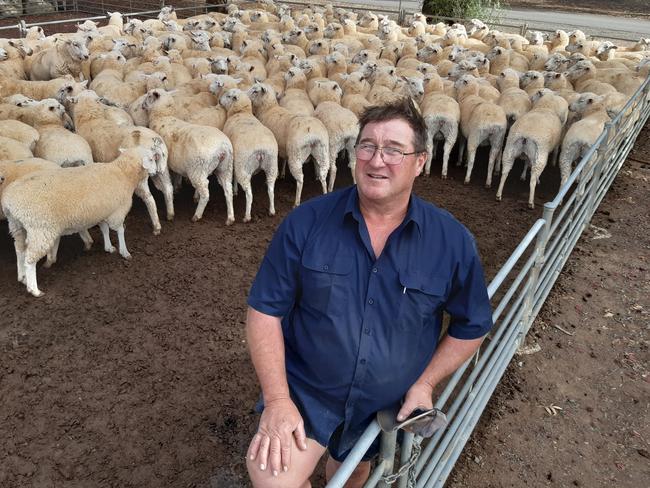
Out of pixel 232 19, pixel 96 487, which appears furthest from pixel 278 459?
pixel 232 19

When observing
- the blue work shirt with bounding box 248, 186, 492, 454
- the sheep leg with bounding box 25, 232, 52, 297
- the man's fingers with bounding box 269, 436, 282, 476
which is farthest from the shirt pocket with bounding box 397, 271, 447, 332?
the sheep leg with bounding box 25, 232, 52, 297

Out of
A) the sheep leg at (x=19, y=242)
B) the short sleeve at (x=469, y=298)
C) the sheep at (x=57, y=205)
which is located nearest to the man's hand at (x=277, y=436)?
the short sleeve at (x=469, y=298)

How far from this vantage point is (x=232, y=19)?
45.6 feet

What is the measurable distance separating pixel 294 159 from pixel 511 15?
80.1 feet

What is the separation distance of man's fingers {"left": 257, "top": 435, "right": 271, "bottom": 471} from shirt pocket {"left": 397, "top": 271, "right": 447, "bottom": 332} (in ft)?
2.25

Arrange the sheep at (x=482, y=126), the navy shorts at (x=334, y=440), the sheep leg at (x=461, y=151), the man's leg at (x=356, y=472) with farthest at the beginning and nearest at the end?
the sheep leg at (x=461, y=151)
the sheep at (x=482, y=126)
the man's leg at (x=356, y=472)
the navy shorts at (x=334, y=440)

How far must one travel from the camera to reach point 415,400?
229 centimetres

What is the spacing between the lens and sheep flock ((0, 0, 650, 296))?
5.63 metres

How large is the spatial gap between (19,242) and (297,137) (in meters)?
3.38

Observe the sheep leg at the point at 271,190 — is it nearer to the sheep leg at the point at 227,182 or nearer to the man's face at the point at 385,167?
the sheep leg at the point at 227,182

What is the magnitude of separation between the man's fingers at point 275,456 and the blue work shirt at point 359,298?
0.84ft

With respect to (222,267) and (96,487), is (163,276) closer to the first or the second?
(222,267)

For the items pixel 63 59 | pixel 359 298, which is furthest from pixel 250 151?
pixel 63 59

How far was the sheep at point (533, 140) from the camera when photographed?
7523 millimetres
